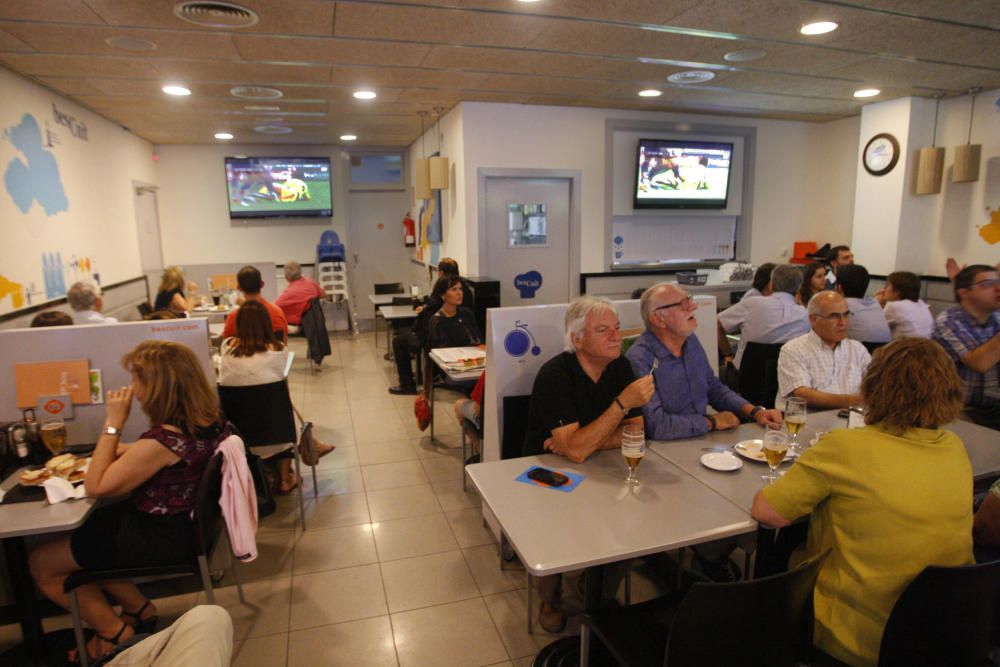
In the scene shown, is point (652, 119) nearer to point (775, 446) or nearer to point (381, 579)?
point (775, 446)

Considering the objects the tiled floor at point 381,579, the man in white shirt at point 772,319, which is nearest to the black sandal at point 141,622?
the tiled floor at point 381,579

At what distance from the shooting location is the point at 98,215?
6.03m

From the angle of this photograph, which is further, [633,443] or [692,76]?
[692,76]

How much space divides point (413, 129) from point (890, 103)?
5396mm

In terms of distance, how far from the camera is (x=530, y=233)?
666 cm

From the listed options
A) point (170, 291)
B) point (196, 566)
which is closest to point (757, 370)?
point (196, 566)

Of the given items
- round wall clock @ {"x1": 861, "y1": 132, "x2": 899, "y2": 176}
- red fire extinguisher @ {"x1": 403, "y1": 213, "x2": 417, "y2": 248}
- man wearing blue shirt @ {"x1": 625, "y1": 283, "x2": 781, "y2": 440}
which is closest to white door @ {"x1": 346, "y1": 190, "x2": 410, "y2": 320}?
red fire extinguisher @ {"x1": 403, "y1": 213, "x2": 417, "y2": 248}

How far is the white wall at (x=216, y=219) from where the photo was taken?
8906 millimetres

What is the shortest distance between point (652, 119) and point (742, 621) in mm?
6268

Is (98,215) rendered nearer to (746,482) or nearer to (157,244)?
(157,244)

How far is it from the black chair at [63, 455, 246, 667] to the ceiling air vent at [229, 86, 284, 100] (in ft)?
13.4

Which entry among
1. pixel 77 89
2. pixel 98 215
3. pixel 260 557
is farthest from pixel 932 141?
pixel 98 215

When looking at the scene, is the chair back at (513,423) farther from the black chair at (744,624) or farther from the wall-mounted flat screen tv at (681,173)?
the wall-mounted flat screen tv at (681,173)

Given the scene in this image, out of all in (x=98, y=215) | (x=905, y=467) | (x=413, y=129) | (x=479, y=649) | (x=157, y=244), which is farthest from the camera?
(x=157, y=244)
